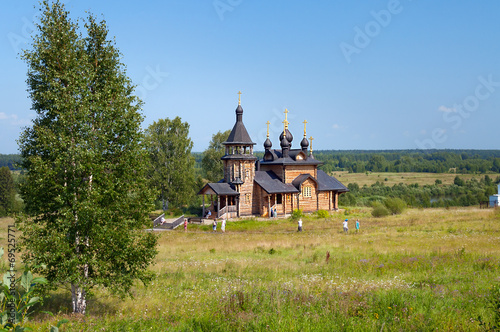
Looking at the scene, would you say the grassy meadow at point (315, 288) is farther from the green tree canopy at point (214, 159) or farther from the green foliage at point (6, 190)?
the green foliage at point (6, 190)

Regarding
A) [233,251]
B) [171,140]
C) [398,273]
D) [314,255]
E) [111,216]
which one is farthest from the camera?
[171,140]

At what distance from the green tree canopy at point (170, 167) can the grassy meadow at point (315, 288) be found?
2193cm

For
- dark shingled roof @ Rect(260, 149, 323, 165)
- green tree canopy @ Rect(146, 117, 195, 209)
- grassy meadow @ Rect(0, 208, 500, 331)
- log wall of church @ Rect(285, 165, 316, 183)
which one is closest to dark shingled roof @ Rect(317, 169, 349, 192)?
log wall of church @ Rect(285, 165, 316, 183)

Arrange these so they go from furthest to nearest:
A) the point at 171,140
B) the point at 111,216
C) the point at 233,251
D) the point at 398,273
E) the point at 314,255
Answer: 1. the point at 171,140
2. the point at 233,251
3. the point at 314,255
4. the point at 398,273
5. the point at 111,216

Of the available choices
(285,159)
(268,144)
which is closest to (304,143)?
(285,159)

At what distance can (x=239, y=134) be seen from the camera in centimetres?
3897

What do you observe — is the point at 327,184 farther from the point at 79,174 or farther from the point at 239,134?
the point at 79,174

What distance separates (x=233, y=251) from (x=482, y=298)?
45.9ft

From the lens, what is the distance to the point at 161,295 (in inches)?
480

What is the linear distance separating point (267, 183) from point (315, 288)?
93.3ft

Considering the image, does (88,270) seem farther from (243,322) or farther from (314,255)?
(314,255)

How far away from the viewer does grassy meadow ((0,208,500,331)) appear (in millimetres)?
8477

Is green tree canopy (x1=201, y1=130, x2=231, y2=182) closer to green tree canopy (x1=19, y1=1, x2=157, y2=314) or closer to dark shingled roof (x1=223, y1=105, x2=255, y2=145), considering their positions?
dark shingled roof (x1=223, y1=105, x2=255, y2=145)

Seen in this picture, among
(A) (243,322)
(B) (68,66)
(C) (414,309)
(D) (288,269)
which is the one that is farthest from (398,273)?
(B) (68,66)
